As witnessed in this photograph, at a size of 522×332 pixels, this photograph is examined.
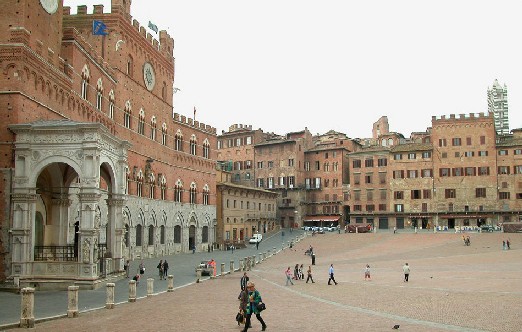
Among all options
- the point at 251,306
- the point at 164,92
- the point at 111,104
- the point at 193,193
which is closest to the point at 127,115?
the point at 111,104

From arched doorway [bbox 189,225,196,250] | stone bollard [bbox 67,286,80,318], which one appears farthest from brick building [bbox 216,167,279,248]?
stone bollard [bbox 67,286,80,318]

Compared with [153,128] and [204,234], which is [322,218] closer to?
[204,234]

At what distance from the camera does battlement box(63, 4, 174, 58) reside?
4750 centimetres

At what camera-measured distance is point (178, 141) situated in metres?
61.3

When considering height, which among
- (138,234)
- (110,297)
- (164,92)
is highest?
(164,92)

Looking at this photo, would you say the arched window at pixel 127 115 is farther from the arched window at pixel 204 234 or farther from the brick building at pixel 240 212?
the brick building at pixel 240 212

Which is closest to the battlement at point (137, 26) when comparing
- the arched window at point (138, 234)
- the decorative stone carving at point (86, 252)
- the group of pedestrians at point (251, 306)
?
the arched window at point (138, 234)

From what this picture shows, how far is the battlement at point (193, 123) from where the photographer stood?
6113 centimetres

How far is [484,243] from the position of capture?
60.1 m

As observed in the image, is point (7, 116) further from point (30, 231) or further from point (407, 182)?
point (407, 182)

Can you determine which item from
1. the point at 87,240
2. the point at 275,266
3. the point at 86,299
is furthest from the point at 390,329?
the point at 275,266

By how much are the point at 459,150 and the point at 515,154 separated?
7.58 metres

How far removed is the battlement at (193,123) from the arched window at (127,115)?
429 inches

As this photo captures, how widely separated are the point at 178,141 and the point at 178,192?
572 cm
